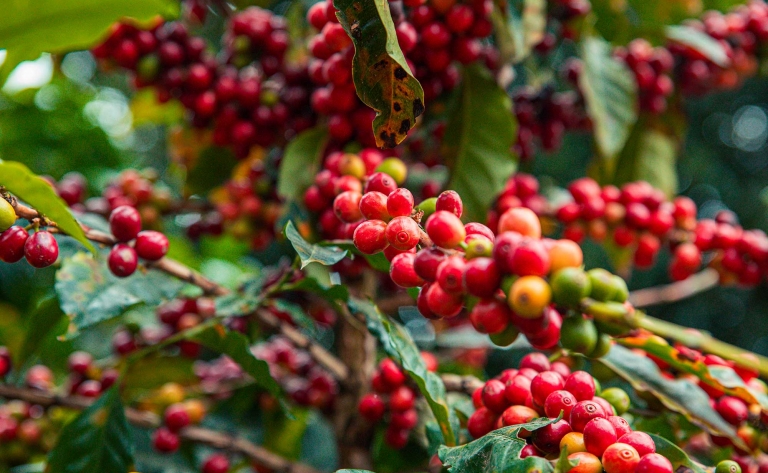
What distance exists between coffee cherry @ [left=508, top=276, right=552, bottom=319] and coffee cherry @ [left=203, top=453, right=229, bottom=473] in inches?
33.2

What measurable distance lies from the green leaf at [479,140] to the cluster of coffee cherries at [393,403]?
27cm

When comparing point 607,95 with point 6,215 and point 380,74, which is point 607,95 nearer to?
point 380,74

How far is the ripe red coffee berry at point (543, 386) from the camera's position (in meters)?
0.60

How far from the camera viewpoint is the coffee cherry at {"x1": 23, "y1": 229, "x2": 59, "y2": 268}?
620mm

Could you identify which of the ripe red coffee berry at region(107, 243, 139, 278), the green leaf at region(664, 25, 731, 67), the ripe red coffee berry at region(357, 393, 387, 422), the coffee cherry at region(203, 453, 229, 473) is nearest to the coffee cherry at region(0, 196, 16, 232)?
the ripe red coffee berry at region(107, 243, 139, 278)

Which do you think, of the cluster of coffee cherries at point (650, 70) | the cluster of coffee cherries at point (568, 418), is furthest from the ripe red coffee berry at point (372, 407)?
the cluster of coffee cherries at point (650, 70)

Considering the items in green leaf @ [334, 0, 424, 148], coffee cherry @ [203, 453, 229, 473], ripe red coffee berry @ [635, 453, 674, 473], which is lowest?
coffee cherry @ [203, 453, 229, 473]

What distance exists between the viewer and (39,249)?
62cm

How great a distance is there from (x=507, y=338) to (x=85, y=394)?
876 millimetres

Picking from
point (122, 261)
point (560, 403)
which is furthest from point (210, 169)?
point (560, 403)

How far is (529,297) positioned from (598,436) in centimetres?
16

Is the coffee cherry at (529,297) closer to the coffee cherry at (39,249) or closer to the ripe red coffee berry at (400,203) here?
the ripe red coffee berry at (400,203)

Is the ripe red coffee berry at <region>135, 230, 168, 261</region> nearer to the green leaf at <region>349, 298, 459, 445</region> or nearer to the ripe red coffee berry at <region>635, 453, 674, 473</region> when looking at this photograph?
the green leaf at <region>349, 298, 459, 445</region>

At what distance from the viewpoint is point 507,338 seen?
51cm
